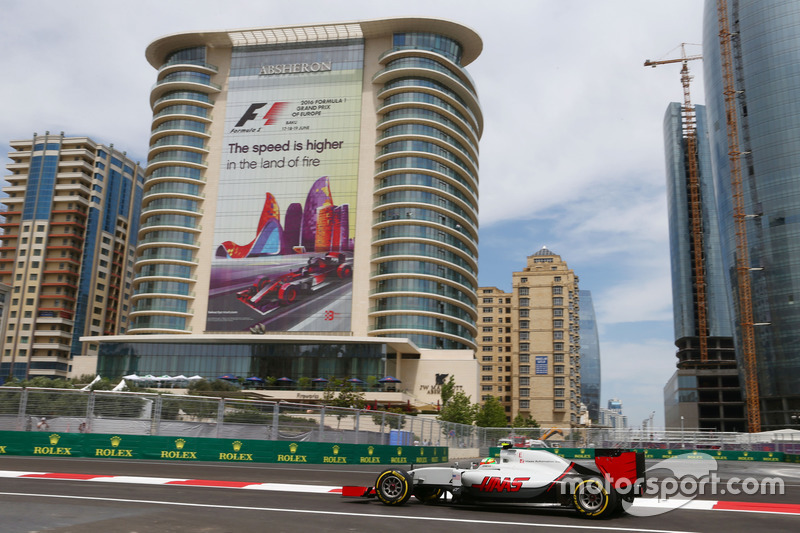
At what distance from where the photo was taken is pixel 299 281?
94188 millimetres

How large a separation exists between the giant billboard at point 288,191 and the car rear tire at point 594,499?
8148 cm

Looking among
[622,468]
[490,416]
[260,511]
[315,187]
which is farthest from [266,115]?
[622,468]

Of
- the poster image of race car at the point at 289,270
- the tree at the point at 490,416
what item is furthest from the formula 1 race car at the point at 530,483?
the poster image of race car at the point at 289,270

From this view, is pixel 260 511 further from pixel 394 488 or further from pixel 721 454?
pixel 721 454

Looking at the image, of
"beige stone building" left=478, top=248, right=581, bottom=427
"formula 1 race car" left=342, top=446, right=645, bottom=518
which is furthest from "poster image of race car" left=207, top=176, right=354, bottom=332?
"formula 1 race car" left=342, top=446, right=645, bottom=518

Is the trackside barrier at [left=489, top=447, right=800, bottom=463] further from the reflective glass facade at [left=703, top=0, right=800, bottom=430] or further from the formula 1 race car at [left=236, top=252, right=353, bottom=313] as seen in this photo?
the reflective glass facade at [left=703, top=0, right=800, bottom=430]

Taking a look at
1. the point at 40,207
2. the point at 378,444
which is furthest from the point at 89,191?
the point at 378,444

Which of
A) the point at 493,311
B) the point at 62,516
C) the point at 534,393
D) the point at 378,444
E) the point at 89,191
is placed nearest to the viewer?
the point at 62,516

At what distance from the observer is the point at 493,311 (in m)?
171

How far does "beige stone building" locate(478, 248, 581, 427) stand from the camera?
152m

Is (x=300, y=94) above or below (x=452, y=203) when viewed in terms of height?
above

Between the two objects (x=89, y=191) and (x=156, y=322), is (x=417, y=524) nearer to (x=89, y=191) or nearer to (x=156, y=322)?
(x=156, y=322)

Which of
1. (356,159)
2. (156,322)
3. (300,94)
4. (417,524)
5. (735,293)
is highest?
(300,94)

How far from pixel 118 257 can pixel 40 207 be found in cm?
1903
